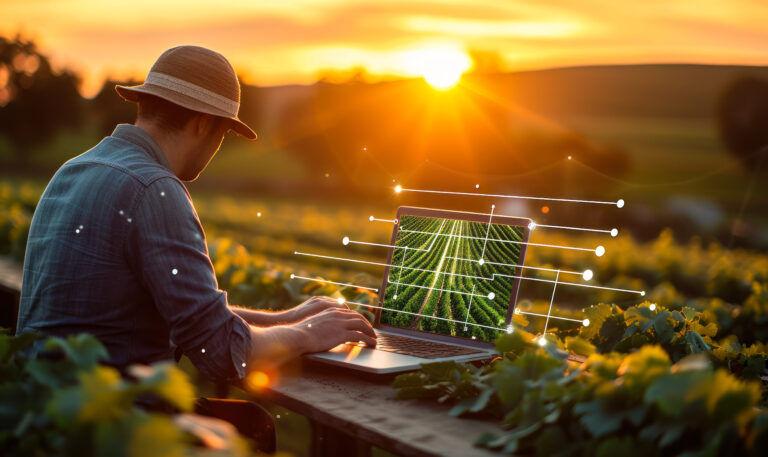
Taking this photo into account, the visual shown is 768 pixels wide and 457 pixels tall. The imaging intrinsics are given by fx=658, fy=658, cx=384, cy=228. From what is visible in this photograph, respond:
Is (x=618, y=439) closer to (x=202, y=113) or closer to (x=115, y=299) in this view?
(x=115, y=299)

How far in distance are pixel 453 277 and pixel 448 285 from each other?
0.12 ft

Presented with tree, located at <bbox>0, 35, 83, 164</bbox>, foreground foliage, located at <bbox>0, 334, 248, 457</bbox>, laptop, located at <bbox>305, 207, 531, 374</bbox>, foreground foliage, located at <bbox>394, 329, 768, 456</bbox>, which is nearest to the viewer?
foreground foliage, located at <bbox>0, 334, 248, 457</bbox>

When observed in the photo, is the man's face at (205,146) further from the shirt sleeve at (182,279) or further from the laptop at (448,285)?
the laptop at (448,285)

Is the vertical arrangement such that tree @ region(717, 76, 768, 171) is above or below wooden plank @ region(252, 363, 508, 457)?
above

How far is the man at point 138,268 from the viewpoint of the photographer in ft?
6.15

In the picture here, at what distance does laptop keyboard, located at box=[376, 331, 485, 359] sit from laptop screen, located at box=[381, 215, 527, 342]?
0.10 meters

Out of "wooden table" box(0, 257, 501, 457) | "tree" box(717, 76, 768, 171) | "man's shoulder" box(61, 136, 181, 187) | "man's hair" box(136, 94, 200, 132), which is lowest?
"wooden table" box(0, 257, 501, 457)

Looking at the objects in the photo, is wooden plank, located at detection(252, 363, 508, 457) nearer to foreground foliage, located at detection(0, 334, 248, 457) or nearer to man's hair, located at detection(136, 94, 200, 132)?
foreground foliage, located at detection(0, 334, 248, 457)

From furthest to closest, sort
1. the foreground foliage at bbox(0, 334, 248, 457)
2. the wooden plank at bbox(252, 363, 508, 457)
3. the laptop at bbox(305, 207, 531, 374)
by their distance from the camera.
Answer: the laptop at bbox(305, 207, 531, 374)
the wooden plank at bbox(252, 363, 508, 457)
the foreground foliage at bbox(0, 334, 248, 457)

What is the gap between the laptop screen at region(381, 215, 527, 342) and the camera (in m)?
2.47

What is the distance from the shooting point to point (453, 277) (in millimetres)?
2578

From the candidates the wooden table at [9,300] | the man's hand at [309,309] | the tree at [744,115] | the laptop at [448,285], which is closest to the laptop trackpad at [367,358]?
the laptop at [448,285]

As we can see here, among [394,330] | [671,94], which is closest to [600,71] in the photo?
[671,94]

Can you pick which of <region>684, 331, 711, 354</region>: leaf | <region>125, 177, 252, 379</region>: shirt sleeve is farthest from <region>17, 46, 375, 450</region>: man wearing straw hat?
<region>684, 331, 711, 354</region>: leaf
